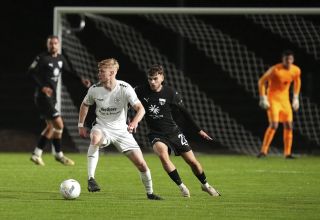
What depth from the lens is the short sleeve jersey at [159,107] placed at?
10.7 metres

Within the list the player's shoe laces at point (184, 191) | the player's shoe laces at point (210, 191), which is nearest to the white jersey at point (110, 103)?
the player's shoe laces at point (184, 191)

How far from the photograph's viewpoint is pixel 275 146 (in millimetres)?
21297

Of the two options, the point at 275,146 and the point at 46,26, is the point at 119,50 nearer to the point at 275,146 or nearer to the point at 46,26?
the point at 46,26

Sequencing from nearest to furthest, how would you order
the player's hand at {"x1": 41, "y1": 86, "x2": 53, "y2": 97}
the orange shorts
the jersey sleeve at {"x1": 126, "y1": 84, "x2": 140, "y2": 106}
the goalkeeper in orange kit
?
the jersey sleeve at {"x1": 126, "y1": 84, "x2": 140, "y2": 106}, the player's hand at {"x1": 41, "y1": 86, "x2": 53, "y2": 97}, the goalkeeper in orange kit, the orange shorts

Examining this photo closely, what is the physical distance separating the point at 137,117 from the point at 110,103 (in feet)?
1.84

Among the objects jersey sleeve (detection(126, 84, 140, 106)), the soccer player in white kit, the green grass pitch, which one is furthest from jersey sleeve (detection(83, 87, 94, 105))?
the green grass pitch

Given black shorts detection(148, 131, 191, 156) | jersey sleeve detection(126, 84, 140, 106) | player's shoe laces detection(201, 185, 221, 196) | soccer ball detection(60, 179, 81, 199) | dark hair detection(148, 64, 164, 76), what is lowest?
player's shoe laces detection(201, 185, 221, 196)

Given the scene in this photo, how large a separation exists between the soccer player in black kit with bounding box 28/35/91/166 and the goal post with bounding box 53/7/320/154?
3427 millimetres

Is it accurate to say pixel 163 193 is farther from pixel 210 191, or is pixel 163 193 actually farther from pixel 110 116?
pixel 110 116

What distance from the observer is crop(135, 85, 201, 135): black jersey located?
10711mm

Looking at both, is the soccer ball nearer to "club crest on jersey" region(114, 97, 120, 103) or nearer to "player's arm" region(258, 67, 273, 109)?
"club crest on jersey" region(114, 97, 120, 103)

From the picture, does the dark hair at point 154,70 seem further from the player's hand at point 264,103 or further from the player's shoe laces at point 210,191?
the player's hand at point 264,103

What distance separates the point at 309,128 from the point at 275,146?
0.89m

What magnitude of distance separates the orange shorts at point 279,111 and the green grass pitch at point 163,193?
4.03 ft
